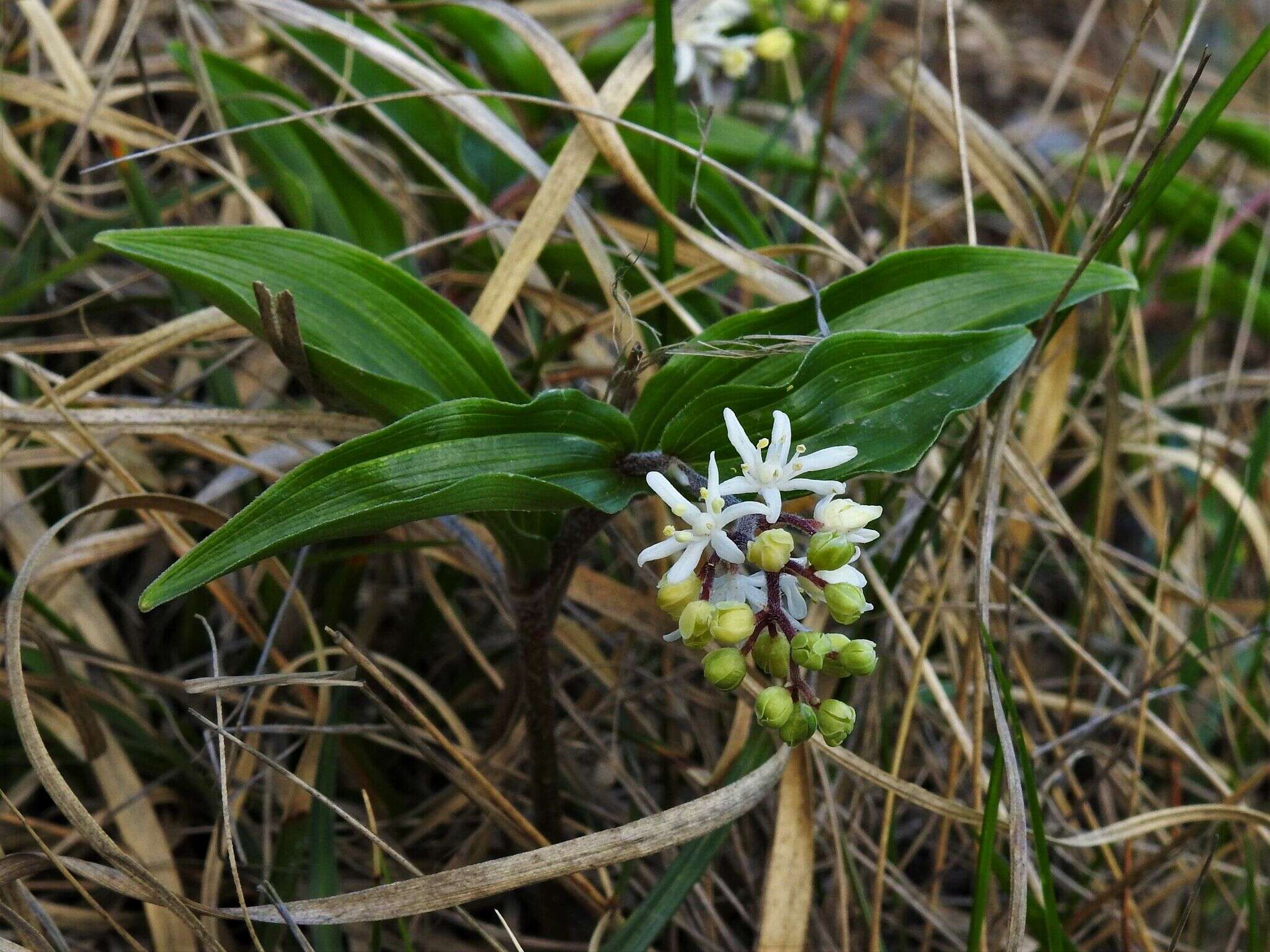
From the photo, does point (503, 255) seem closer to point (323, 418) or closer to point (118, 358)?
point (323, 418)

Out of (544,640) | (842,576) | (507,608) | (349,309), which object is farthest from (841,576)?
(507,608)

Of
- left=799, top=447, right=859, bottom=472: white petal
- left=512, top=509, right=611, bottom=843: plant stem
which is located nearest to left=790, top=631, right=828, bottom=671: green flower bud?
left=799, top=447, right=859, bottom=472: white petal

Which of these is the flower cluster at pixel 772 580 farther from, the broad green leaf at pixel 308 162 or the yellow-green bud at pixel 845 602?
the broad green leaf at pixel 308 162

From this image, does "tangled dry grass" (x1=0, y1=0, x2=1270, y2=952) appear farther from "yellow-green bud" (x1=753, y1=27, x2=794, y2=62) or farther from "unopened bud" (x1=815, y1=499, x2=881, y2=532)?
"unopened bud" (x1=815, y1=499, x2=881, y2=532)

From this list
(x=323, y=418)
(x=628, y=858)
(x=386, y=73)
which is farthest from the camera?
(x=386, y=73)

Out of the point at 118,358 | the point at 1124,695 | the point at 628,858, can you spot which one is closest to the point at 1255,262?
the point at 1124,695

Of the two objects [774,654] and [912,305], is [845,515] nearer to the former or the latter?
[774,654]

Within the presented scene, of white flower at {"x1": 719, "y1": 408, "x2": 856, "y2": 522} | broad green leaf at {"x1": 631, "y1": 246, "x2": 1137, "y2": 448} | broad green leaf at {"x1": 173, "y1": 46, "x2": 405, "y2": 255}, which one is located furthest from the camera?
broad green leaf at {"x1": 173, "y1": 46, "x2": 405, "y2": 255}
